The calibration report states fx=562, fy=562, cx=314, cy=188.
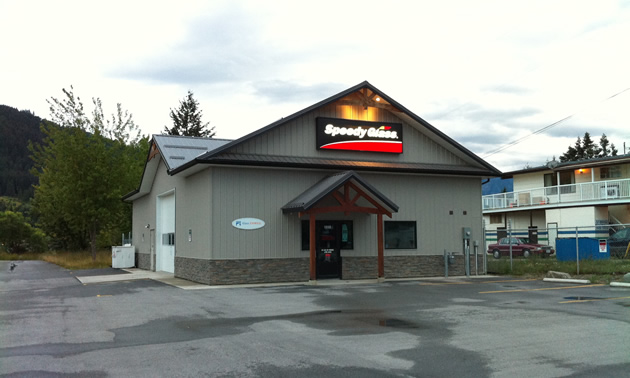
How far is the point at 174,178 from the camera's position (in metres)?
23.3

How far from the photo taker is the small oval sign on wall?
18891mm

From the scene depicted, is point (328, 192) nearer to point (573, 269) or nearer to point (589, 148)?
point (573, 269)

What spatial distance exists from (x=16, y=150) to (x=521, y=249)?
485 feet

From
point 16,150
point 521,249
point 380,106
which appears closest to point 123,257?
point 380,106

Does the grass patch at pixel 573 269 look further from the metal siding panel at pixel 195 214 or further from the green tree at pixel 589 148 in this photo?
the green tree at pixel 589 148

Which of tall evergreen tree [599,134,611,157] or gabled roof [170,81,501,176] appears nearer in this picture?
gabled roof [170,81,501,176]

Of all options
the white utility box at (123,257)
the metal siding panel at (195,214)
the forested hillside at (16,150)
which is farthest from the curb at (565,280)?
the forested hillside at (16,150)

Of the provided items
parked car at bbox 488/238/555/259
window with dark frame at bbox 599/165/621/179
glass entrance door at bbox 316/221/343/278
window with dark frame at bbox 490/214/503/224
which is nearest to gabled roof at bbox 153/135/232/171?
glass entrance door at bbox 316/221/343/278

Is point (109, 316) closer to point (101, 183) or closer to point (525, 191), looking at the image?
point (101, 183)

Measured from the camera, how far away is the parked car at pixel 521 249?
3484 cm

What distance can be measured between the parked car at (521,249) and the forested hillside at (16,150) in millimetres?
123304

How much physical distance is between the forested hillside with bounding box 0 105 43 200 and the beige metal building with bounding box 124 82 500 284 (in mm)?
129682

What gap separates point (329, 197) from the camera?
20109 millimetres

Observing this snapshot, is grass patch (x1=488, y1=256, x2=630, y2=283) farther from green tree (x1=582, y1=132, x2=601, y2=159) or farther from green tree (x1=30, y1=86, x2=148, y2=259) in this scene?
green tree (x1=582, y1=132, x2=601, y2=159)
